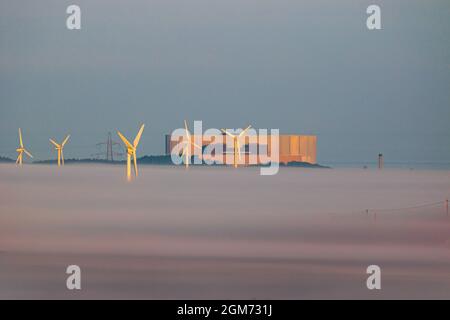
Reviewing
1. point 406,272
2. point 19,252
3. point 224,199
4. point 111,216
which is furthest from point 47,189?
point 406,272

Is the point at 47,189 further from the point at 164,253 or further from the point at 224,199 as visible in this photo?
the point at 164,253

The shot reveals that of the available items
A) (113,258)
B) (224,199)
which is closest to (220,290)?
(113,258)

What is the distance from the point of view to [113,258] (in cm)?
3662

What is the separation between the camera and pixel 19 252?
37969 mm

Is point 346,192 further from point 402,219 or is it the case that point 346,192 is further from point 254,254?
point 254,254
